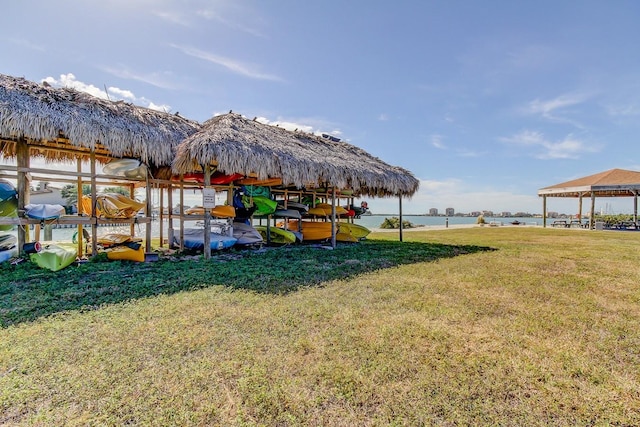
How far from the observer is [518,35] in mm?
8656

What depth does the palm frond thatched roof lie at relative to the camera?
5418mm

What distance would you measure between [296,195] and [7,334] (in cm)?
893

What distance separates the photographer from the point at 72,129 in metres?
5.76

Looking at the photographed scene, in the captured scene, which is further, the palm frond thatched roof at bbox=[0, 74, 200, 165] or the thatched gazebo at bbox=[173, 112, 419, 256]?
the thatched gazebo at bbox=[173, 112, 419, 256]

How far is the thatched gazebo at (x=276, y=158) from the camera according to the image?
6465mm

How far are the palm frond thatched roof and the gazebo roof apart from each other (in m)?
20.1

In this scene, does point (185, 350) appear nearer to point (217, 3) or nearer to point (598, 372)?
point (598, 372)

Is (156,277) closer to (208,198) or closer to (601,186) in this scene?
(208,198)

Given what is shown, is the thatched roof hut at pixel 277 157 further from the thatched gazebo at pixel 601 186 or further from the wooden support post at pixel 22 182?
the thatched gazebo at pixel 601 186

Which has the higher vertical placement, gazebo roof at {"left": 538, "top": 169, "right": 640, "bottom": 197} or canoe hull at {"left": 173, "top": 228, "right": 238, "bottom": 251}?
gazebo roof at {"left": 538, "top": 169, "right": 640, "bottom": 197}

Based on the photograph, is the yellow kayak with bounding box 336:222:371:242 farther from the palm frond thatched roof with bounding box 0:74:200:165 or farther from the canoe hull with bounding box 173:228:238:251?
the palm frond thatched roof with bounding box 0:74:200:165

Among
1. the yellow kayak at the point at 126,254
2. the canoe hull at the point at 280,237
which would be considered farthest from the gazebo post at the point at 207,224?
the canoe hull at the point at 280,237

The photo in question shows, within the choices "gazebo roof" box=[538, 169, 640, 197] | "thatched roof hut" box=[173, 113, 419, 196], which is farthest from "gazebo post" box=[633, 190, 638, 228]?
"thatched roof hut" box=[173, 113, 419, 196]

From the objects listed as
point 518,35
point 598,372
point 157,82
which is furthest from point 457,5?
point 598,372
